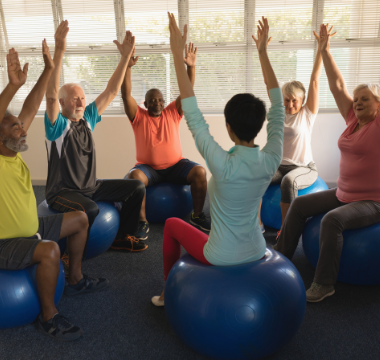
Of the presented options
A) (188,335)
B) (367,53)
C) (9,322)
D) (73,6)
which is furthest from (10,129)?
(367,53)

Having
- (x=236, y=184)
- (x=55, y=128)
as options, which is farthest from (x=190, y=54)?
(x=236, y=184)

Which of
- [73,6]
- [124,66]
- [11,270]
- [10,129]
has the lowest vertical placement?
[11,270]

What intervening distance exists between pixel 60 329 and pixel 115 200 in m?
1.08

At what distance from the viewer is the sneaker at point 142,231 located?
2.99 m

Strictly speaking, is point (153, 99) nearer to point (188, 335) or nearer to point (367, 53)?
point (188, 335)

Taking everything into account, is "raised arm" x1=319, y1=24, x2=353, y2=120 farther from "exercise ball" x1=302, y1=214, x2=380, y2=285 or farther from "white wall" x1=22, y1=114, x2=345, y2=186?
"white wall" x1=22, y1=114, x2=345, y2=186

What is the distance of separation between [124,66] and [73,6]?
7.74ft

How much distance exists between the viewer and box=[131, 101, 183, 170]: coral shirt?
135 inches

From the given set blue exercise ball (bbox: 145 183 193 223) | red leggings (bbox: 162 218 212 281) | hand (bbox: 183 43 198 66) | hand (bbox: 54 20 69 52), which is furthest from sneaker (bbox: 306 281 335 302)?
hand (bbox: 54 20 69 52)

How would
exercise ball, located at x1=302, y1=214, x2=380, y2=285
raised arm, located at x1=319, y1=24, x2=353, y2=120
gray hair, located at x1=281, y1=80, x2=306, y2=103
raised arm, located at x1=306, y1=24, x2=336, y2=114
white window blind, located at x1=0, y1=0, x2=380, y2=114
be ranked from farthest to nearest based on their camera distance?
white window blind, located at x1=0, y1=0, x2=380, y2=114 < gray hair, located at x1=281, y1=80, x2=306, y2=103 < raised arm, located at x1=306, y1=24, x2=336, y2=114 < raised arm, located at x1=319, y1=24, x2=353, y2=120 < exercise ball, located at x1=302, y1=214, x2=380, y2=285

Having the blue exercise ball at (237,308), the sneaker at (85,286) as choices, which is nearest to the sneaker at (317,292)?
the blue exercise ball at (237,308)

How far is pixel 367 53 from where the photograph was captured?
14.1 ft

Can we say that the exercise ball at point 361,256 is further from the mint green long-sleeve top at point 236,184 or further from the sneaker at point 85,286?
the sneaker at point 85,286

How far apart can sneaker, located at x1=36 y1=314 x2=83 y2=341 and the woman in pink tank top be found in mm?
1280
